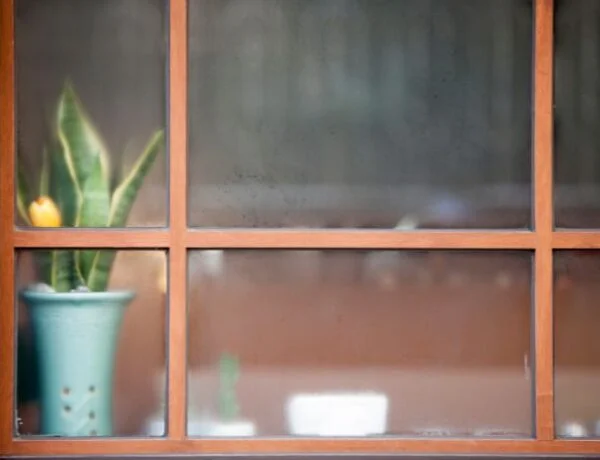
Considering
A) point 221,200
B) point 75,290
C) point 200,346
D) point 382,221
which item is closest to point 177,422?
point 200,346

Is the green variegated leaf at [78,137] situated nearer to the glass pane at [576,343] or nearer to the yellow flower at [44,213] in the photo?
the yellow flower at [44,213]

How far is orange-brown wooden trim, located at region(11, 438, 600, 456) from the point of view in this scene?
2166mm

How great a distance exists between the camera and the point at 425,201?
7.34ft

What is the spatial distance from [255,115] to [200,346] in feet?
1.93

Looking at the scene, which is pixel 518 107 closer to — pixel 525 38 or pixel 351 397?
pixel 525 38

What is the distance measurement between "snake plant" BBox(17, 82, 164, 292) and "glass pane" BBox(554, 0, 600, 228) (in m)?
1.00

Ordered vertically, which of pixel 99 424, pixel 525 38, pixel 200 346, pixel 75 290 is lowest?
pixel 99 424

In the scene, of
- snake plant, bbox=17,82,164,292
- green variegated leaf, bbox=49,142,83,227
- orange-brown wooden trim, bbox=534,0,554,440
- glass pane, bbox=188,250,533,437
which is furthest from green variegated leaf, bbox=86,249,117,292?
orange-brown wooden trim, bbox=534,0,554,440

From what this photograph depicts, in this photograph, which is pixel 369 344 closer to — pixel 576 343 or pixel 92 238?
pixel 576 343

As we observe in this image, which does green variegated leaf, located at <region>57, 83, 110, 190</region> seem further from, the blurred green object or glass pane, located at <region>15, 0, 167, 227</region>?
the blurred green object

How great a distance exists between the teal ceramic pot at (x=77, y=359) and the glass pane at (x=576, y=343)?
1.08 meters

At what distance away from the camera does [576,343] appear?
7.30ft

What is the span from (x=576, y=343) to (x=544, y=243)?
0.26m

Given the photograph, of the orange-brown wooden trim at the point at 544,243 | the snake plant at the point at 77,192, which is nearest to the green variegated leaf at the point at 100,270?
the snake plant at the point at 77,192
